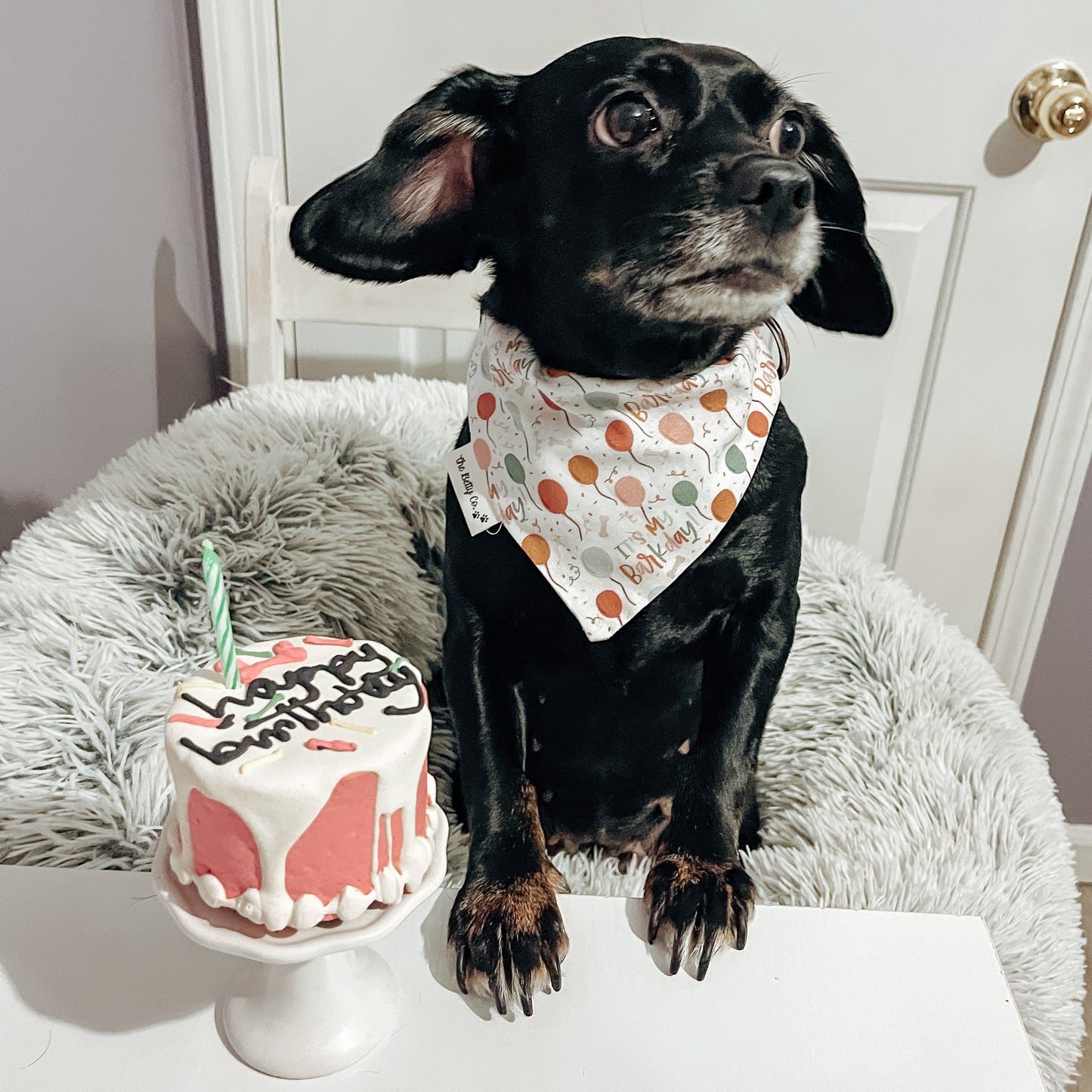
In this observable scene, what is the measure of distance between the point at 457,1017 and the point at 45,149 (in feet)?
3.29

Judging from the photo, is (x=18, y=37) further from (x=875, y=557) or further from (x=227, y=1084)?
(x=875, y=557)

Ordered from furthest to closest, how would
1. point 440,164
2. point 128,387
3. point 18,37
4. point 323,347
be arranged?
point 323,347
point 128,387
point 18,37
point 440,164

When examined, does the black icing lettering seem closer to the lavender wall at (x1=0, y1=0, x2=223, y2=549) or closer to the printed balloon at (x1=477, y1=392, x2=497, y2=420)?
the printed balloon at (x1=477, y1=392, x2=497, y2=420)

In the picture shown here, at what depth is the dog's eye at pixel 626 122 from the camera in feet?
2.01

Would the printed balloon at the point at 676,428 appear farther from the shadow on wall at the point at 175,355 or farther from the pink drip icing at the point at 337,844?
the shadow on wall at the point at 175,355

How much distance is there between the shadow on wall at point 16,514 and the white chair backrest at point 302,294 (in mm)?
337

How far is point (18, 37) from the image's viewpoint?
3.24 ft

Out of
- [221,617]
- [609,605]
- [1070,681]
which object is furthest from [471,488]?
[1070,681]

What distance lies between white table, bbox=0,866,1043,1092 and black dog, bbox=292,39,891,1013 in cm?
3

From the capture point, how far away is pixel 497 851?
67 cm

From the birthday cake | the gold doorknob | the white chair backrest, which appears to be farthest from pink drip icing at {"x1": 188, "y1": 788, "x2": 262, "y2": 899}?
the gold doorknob

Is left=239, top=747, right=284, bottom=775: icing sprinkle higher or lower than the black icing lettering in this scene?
higher

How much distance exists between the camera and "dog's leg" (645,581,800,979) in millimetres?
674

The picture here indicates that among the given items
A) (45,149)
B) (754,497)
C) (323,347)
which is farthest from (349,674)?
(323,347)
